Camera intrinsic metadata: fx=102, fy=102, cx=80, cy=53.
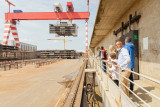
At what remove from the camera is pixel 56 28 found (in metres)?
42.1

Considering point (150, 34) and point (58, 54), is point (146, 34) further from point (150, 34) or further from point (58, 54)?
point (58, 54)

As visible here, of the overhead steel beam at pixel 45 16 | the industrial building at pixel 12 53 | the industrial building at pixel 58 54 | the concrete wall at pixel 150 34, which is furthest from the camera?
the industrial building at pixel 58 54

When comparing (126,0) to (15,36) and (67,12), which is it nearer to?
(67,12)

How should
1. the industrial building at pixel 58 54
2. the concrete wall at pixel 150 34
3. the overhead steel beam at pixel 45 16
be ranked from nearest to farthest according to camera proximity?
the concrete wall at pixel 150 34 < the overhead steel beam at pixel 45 16 < the industrial building at pixel 58 54

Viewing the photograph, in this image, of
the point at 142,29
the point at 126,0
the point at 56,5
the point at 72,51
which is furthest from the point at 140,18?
the point at 72,51

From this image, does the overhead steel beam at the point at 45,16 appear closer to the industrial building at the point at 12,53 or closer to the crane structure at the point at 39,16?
the crane structure at the point at 39,16

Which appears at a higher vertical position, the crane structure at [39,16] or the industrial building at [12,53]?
the crane structure at [39,16]

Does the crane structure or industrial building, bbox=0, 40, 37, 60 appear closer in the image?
the crane structure

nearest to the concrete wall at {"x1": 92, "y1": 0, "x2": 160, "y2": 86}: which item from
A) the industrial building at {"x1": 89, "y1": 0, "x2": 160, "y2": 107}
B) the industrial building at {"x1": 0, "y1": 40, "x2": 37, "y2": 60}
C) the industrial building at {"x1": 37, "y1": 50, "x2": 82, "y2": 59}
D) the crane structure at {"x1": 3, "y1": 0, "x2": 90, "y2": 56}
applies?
the industrial building at {"x1": 89, "y1": 0, "x2": 160, "y2": 107}

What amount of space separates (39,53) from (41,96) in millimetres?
58682

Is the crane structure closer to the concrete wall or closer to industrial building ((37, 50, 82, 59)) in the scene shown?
industrial building ((37, 50, 82, 59))

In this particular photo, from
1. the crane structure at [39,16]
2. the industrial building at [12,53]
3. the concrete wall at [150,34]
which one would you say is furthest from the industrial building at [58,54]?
the concrete wall at [150,34]

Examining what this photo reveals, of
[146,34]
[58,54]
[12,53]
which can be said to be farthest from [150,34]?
[58,54]

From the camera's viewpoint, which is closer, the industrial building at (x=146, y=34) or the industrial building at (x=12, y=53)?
the industrial building at (x=146, y=34)
